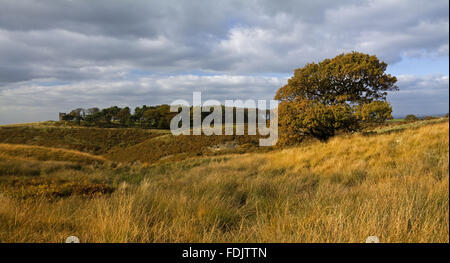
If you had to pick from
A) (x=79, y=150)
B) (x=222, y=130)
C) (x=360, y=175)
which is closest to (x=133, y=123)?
(x=79, y=150)

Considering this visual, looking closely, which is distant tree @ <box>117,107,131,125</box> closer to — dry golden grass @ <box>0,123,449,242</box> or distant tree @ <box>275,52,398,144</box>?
distant tree @ <box>275,52,398,144</box>

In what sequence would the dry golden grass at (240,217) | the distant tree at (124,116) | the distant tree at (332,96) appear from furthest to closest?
the distant tree at (124,116), the distant tree at (332,96), the dry golden grass at (240,217)

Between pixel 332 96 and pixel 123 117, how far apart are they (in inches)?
762

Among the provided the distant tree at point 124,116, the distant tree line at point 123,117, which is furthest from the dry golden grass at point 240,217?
the distant tree at point 124,116

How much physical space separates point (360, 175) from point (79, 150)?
21.6 m

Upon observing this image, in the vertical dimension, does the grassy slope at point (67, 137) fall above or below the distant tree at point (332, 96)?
below

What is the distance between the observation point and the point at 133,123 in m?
27.9

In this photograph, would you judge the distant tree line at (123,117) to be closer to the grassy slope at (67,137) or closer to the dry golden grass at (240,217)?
the grassy slope at (67,137)

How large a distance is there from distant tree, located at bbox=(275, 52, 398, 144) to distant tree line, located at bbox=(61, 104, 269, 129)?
4.05m

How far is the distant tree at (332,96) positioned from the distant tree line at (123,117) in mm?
4049

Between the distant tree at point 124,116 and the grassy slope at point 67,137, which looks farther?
Answer: the distant tree at point 124,116

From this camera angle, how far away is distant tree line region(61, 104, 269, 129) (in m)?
19.8

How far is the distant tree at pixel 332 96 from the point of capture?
17.6 m
